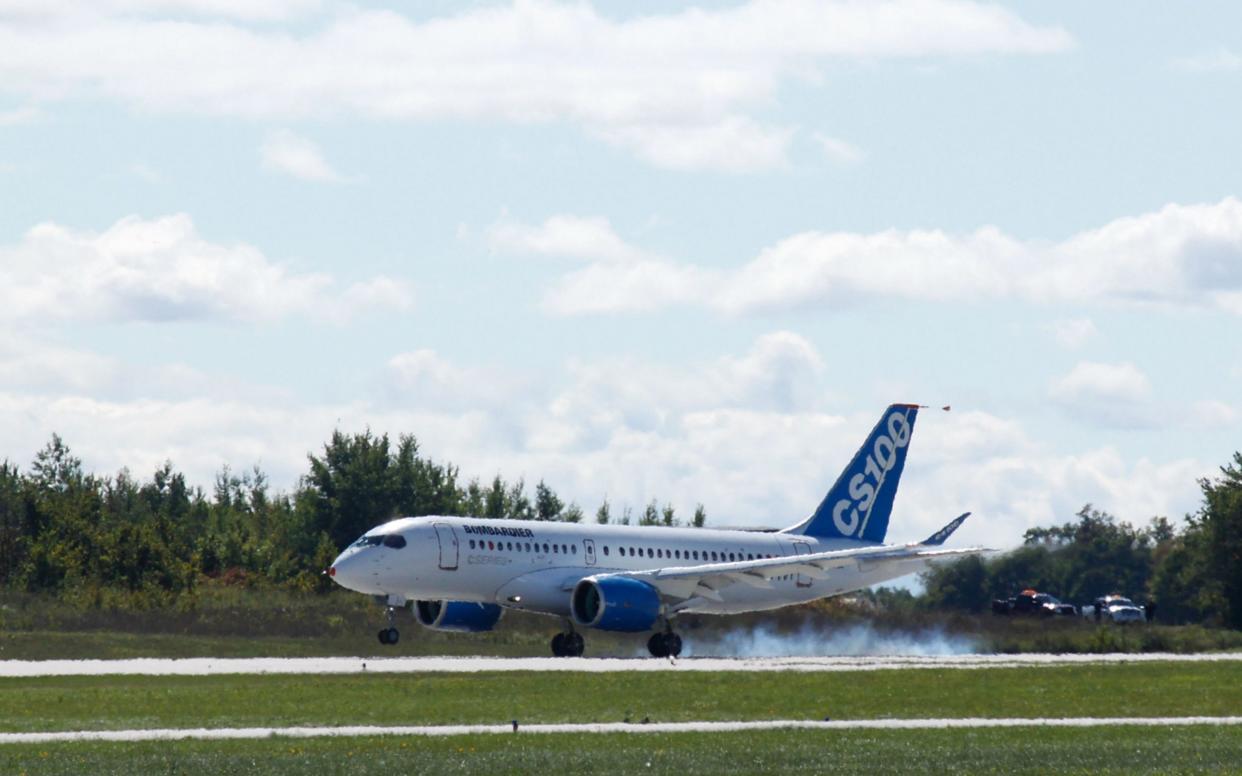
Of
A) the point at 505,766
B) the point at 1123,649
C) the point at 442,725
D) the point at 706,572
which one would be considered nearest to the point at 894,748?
the point at 505,766

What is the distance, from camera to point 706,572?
5194cm

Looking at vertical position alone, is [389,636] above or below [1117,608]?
below

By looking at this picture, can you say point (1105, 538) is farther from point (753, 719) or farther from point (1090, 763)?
point (1090, 763)

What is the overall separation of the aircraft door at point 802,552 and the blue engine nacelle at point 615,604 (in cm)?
703

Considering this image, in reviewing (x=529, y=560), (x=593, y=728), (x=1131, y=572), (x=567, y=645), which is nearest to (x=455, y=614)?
(x=529, y=560)

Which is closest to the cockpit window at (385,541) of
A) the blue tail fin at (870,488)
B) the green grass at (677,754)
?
the blue tail fin at (870,488)

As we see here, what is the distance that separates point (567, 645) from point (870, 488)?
44.5 ft

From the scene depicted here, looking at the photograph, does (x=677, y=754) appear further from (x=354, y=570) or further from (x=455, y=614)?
(x=455, y=614)

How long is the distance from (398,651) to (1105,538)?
142 feet

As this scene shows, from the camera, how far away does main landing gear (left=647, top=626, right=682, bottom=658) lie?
52188mm

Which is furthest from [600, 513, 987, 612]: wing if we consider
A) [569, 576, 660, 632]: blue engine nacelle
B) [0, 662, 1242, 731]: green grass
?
[0, 662, 1242, 731]: green grass

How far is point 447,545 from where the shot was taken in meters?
49.5

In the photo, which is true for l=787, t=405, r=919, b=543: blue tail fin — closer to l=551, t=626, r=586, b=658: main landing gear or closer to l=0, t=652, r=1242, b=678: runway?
l=0, t=652, r=1242, b=678: runway

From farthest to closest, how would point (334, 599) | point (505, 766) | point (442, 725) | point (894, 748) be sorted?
point (334, 599), point (442, 725), point (894, 748), point (505, 766)
